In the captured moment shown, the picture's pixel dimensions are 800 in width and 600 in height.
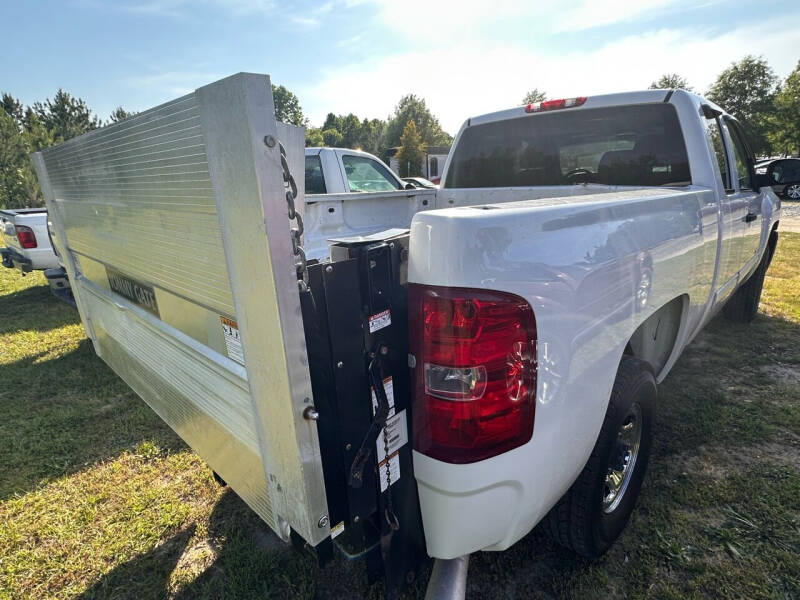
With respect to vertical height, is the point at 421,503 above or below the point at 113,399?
above

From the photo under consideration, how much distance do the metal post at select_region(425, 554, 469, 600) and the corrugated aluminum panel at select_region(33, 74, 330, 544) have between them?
0.40 meters

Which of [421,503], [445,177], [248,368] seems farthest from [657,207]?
[445,177]

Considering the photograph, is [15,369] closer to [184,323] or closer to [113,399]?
[113,399]

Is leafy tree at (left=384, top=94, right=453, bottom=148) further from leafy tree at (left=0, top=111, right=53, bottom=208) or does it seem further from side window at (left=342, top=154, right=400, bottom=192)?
side window at (left=342, top=154, right=400, bottom=192)

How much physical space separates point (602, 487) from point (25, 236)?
8241mm

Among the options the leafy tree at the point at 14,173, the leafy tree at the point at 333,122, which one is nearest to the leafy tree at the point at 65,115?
the leafy tree at the point at 14,173

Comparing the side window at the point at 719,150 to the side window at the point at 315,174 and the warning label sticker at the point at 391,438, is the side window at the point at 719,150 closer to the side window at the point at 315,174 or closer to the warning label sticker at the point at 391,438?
the warning label sticker at the point at 391,438

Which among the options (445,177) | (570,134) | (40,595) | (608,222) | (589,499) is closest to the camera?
(608,222)

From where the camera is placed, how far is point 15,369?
458 cm

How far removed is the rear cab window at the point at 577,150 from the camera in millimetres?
2664

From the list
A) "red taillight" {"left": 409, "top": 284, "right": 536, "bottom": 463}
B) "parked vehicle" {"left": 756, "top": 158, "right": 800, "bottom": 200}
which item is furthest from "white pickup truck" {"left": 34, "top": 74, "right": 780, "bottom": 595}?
"parked vehicle" {"left": 756, "top": 158, "right": 800, "bottom": 200}

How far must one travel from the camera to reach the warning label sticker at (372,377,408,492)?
4.39 ft

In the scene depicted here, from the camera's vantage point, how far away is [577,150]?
3068 millimetres

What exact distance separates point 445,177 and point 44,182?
110 inches
